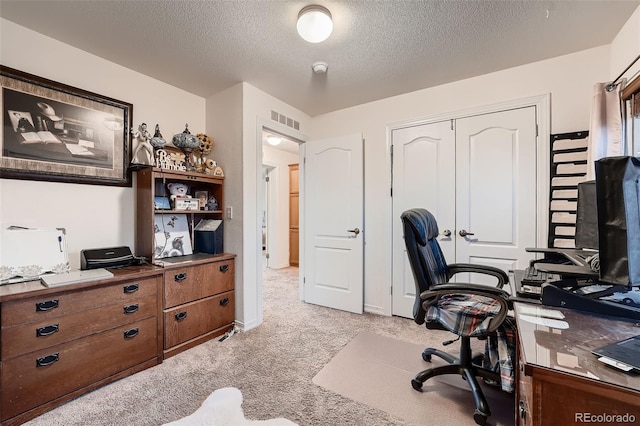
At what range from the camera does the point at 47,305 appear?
159 cm

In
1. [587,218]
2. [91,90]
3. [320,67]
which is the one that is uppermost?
[320,67]

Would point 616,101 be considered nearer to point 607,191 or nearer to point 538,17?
point 538,17

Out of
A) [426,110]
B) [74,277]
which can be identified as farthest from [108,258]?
[426,110]

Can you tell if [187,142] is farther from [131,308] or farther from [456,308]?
[456,308]

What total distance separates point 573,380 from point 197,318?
245 centimetres

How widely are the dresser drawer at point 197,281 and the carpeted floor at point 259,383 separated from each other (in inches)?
17.4

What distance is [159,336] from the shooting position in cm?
210

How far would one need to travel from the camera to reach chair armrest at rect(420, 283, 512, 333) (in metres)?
1.39

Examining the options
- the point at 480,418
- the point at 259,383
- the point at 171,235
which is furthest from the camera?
the point at 171,235

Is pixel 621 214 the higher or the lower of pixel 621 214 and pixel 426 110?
the lower

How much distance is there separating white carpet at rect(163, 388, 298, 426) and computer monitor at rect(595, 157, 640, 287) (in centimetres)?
157

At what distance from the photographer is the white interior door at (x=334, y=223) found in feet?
10.5

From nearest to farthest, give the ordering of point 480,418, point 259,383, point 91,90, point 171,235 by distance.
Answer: point 480,418 < point 259,383 < point 91,90 < point 171,235

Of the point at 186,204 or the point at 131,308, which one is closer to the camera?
the point at 131,308
